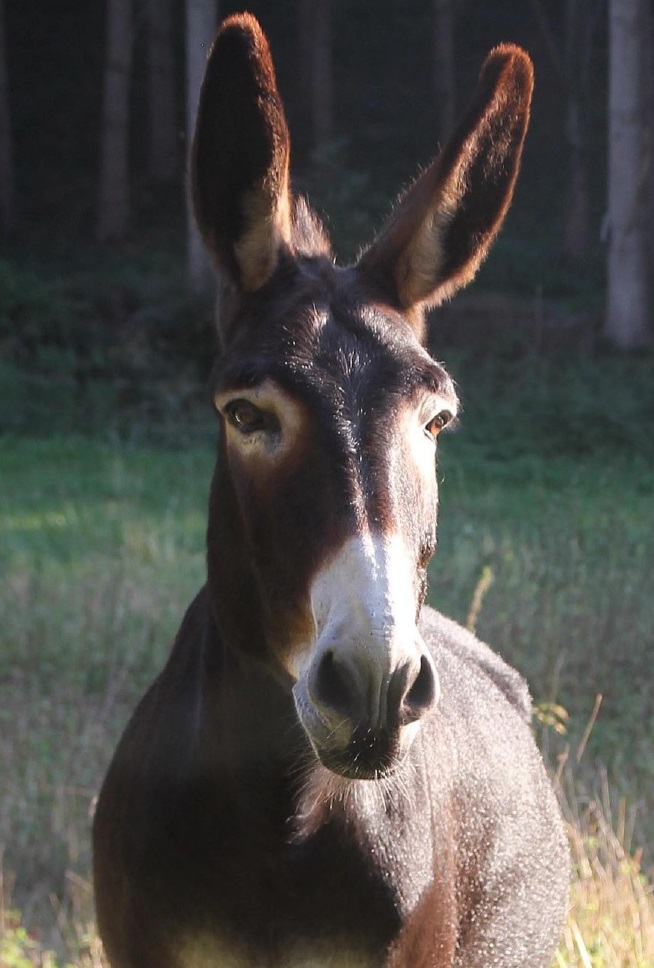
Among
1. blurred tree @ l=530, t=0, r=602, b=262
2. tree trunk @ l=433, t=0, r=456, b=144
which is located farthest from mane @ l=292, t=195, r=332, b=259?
tree trunk @ l=433, t=0, r=456, b=144

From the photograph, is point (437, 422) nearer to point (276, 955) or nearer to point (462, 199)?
point (462, 199)

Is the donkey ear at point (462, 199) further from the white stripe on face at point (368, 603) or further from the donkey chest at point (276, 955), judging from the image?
the donkey chest at point (276, 955)

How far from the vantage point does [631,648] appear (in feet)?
28.4

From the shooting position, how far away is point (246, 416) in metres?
2.85

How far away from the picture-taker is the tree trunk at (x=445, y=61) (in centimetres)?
2653

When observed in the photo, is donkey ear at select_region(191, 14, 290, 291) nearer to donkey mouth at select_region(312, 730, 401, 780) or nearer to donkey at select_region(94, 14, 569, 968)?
donkey at select_region(94, 14, 569, 968)

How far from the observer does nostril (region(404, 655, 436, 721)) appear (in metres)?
2.46

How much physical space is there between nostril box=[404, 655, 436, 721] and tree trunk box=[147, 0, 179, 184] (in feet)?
79.2

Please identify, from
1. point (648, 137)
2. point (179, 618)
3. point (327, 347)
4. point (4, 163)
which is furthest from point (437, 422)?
point (4, 163)

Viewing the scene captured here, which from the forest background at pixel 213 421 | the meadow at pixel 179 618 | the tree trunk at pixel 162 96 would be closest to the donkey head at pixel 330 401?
the forest background at pixel 213 421

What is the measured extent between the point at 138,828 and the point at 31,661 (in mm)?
5554

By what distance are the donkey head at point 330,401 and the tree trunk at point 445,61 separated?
24.0 meters

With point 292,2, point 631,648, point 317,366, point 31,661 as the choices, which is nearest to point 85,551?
point 31,661

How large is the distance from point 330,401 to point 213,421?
14.5m
